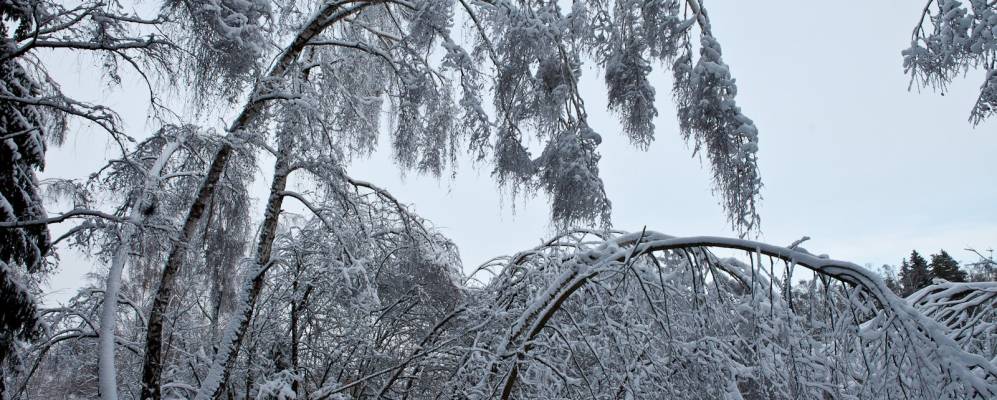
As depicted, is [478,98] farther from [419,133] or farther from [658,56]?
[658,56]

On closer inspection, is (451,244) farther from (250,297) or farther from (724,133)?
(724,133)

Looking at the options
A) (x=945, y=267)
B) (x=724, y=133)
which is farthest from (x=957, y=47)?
(x=945, y=267)

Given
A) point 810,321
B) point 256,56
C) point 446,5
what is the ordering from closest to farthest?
point 810,321 < point 256,56 < point 446,5

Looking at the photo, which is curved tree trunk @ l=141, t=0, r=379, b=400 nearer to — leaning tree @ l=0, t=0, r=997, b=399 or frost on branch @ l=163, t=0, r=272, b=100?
leaning tree @ l=0, t=0, r=997, b=399

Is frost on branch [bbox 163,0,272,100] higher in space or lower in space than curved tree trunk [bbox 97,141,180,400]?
higher

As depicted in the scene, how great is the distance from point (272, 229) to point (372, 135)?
59.2 inches

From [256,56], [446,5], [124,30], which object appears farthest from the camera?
[446,5]

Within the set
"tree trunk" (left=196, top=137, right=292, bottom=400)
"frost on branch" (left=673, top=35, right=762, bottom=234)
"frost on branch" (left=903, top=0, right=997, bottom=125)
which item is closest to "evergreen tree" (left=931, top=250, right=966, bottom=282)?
"frost on branch" (left=903, top=0, right=997, bottom=125)

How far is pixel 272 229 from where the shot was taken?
19.0 ft

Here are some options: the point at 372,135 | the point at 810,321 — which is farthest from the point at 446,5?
the point at 810,321

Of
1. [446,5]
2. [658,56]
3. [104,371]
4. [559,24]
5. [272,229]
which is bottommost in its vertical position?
[104,371]

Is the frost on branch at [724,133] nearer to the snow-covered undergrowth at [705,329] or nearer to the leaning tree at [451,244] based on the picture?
the leaning tree at [451,244]

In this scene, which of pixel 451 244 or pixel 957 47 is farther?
pixel 451 244

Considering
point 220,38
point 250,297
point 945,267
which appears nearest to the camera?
point 220,38
